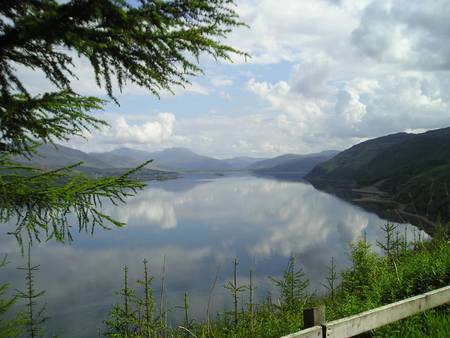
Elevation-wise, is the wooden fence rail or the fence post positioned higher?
the fence post

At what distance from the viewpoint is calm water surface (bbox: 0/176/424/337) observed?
3716cm

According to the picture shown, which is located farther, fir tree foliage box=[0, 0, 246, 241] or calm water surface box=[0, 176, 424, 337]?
calm water surface box=[0, 176, 424, 337]

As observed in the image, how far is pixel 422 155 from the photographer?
614ft

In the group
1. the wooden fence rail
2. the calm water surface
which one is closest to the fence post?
the wooden fence rail

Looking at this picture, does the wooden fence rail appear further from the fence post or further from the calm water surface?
the calm water surface

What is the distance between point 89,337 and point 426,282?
28.9m

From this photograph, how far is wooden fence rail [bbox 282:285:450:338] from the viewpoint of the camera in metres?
5.38

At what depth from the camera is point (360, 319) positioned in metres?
5.83

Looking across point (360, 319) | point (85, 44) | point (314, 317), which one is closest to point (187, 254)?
point (360, 319)

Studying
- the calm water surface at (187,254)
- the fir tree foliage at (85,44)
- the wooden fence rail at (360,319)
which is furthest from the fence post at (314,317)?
the calm water surface at (187,254)

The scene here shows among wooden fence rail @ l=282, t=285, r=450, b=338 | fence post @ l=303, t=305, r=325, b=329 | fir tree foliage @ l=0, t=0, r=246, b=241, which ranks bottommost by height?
wooden fence rail @ l=282, t=285, r=450, b=338

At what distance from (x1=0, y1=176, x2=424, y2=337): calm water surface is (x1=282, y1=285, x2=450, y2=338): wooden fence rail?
17.7m

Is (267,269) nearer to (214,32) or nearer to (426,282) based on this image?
(426,282)

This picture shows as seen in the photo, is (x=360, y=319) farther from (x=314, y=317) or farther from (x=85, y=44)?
(x=85, y=44)
